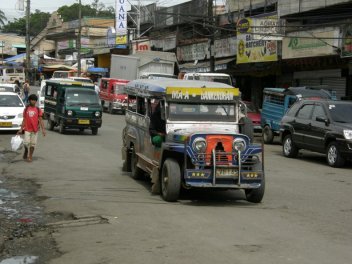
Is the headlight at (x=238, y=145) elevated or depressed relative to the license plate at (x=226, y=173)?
elevated

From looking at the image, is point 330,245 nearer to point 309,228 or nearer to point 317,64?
point 309,228

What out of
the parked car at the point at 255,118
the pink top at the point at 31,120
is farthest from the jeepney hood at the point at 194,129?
the parked car at the point at 255,118

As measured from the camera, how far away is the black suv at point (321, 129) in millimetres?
16062

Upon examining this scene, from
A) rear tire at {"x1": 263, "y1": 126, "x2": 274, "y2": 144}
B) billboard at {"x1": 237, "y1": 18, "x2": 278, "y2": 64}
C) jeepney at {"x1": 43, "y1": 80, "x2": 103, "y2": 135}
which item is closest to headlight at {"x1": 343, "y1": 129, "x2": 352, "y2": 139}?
rear tire at {"x1": 263, "y1": 126, "x2": 274, "y2": 144}

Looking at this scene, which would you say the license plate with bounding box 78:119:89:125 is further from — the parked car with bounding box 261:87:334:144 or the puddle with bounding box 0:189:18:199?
the puddle with bounding box 0:189:18:199

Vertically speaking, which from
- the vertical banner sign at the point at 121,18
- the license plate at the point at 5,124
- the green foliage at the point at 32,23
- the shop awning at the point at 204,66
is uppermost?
the green foliage at the point at 32,23

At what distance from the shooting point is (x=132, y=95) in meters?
13.4

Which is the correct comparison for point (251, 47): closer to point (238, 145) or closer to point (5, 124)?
point (5, 124)

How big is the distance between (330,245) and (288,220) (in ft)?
5.30

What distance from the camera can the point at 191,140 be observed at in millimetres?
9969

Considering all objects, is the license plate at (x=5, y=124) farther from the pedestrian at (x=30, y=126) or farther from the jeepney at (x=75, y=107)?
the pedestrian at (x=30, y=126)

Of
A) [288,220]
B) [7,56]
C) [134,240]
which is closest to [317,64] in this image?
[288,220]

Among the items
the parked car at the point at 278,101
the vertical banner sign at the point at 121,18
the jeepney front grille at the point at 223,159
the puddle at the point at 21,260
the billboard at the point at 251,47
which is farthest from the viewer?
the vertical banner sign at the point at 121,18

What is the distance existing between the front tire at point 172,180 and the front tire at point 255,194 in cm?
129
